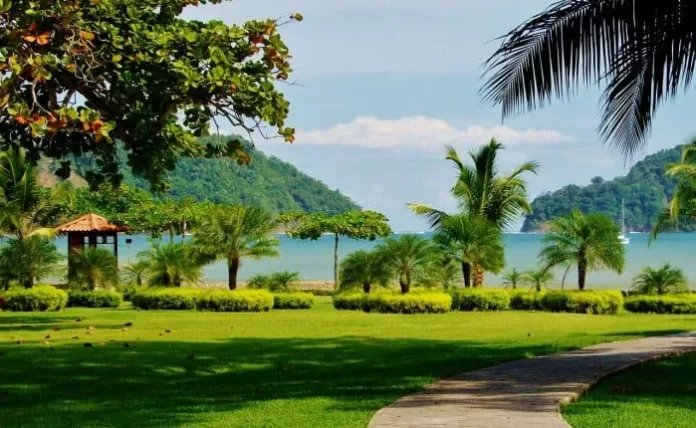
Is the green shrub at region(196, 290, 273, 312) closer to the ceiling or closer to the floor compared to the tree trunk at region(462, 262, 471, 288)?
closer to the floor

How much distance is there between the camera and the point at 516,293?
25203 mm

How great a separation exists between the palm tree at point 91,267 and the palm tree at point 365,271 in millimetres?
7100

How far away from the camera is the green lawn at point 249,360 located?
8586mm

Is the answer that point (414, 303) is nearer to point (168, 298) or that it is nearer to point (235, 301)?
point (235, 301)

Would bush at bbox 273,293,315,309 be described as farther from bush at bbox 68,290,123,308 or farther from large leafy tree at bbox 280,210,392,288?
large leafy tree at bbox 280,210,392,288

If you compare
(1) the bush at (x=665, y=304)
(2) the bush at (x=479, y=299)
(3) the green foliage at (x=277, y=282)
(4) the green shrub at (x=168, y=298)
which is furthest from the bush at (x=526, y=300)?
(4) the green shrub at (x=168, y=298)

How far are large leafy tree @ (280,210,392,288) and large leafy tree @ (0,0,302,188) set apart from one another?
1075 inches

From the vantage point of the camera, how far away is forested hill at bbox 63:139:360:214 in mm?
90062

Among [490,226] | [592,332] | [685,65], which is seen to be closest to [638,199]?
[490,226]

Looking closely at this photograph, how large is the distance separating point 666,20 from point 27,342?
10900 millimetres

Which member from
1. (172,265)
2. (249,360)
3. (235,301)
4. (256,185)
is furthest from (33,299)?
(256,185)

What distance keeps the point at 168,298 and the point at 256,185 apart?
74.9 metres

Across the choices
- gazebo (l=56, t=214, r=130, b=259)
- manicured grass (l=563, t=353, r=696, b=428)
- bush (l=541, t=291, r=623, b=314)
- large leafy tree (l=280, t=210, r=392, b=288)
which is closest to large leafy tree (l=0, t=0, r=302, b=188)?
manicured grass (l=563, t=353, r=696, b=428)

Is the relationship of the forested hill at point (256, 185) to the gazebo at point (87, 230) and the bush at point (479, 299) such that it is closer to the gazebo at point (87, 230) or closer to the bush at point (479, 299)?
the gazebo at point (87, 230)
